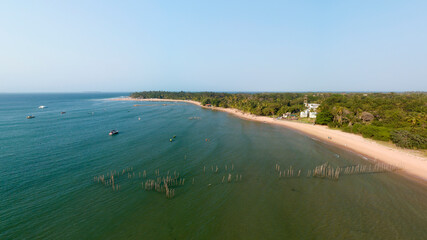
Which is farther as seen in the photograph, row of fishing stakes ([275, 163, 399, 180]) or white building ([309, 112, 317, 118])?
white building ([309, 112, 317, 118])

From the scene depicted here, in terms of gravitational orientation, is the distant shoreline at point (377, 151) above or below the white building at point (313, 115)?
below

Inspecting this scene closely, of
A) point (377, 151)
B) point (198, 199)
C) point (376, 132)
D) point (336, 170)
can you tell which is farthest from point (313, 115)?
point (198, 199)

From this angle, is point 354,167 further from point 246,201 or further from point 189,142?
point 189,142

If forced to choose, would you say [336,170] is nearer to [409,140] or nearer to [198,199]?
[198,199]

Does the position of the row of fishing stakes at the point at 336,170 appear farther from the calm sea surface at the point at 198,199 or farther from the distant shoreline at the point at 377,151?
the distant shoreline at the point at 377,151

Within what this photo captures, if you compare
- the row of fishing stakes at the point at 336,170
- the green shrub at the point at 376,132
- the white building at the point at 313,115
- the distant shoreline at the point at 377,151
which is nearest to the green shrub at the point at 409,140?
the distant shoreline at the point at 377,151

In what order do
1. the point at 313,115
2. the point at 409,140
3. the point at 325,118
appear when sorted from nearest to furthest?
the point at 409,140
the point at 325,118
the point at 313,115

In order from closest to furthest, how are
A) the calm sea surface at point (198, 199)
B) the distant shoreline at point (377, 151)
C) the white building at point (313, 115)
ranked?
the calm sea surface at point (198, 199), the distant shoreline at point (377, 151), the white building at point (313, 115)

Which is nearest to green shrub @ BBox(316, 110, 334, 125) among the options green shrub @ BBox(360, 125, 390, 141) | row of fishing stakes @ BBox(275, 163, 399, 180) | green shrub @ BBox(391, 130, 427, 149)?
green shrub @ BBox(360, 125, 390, 141)

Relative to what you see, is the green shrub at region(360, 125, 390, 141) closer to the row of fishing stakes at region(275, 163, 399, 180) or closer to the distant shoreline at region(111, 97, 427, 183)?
the distant shoreline at region(111, 97, 427, 183)

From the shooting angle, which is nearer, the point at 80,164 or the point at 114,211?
the point at 114,211

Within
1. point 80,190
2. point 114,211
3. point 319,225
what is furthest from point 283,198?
point 80,190
